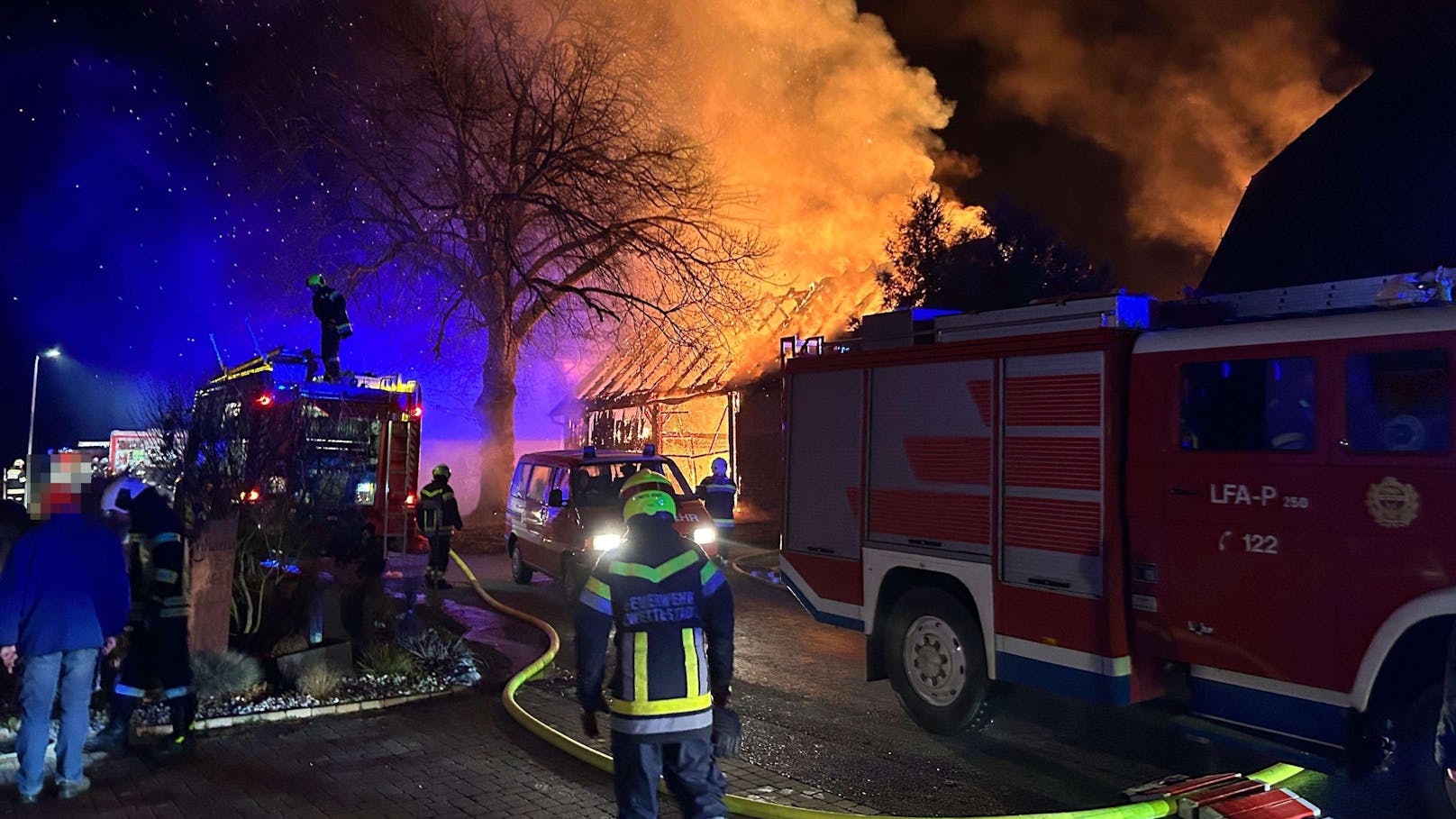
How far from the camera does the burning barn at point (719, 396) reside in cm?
2456

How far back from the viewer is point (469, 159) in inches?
781

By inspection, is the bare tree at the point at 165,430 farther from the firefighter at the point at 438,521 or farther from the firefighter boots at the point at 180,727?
the firefighter boots at the point at 180,727

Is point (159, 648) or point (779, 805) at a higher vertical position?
point (159, 648)

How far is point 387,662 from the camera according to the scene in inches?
287

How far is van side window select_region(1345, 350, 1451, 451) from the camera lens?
438 cm

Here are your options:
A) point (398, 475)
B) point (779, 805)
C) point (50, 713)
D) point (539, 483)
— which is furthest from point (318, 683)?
point (398, 475)

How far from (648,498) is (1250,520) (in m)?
3.18

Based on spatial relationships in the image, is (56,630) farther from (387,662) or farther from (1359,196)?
(1359,196)

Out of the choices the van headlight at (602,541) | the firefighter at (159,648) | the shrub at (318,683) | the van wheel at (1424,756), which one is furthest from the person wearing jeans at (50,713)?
the van wheel at (1424,756)

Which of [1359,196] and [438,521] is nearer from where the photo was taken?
[438,521]

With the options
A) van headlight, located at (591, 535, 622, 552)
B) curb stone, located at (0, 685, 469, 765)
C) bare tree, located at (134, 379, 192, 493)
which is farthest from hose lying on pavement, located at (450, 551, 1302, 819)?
bare tree, located at (134, 379, 192, 493)

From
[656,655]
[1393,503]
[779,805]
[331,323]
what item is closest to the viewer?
[656,655]

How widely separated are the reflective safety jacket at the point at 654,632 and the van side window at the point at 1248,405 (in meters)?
2.98

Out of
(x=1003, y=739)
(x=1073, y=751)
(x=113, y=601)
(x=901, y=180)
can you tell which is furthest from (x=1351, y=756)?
(x=901, y=180)
